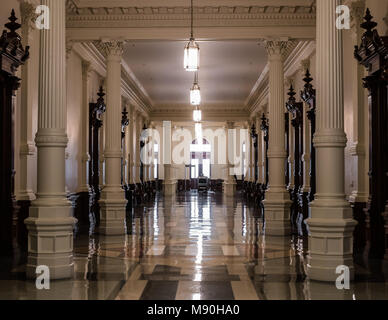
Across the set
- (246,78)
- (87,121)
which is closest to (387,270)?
(87,121)

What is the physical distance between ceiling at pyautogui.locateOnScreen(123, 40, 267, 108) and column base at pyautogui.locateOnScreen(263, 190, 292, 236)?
13.3 feet

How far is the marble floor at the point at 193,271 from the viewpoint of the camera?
6.06m

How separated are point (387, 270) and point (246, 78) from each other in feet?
53.3

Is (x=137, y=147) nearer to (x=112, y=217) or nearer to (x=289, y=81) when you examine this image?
(x=289, y=81)

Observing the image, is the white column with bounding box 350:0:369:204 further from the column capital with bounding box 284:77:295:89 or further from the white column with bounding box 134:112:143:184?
the white column with bounding box 134:112:143:184

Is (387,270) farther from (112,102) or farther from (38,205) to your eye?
(112,102)

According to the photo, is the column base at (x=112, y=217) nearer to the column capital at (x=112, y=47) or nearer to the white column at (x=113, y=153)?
Answer: the white column at (x=113, y=153)

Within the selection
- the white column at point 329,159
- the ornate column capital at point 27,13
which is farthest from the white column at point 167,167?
the white column at point 329,159

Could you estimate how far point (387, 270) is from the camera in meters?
7.43

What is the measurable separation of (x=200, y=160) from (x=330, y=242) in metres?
36.4

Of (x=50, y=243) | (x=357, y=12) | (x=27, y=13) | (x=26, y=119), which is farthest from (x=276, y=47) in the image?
(x=50, y=243)

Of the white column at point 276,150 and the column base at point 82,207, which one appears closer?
the white column at point 276,150

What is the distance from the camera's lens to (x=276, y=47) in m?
12.9

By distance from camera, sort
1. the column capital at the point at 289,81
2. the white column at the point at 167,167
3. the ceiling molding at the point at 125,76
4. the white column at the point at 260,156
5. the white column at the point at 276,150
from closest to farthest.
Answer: the white column at the point at 276,150, the ceiling molding at the point at 125,76, the column capital at the point at 289,81, the white column at the point at 260,156, the white column at the point at 167,167
